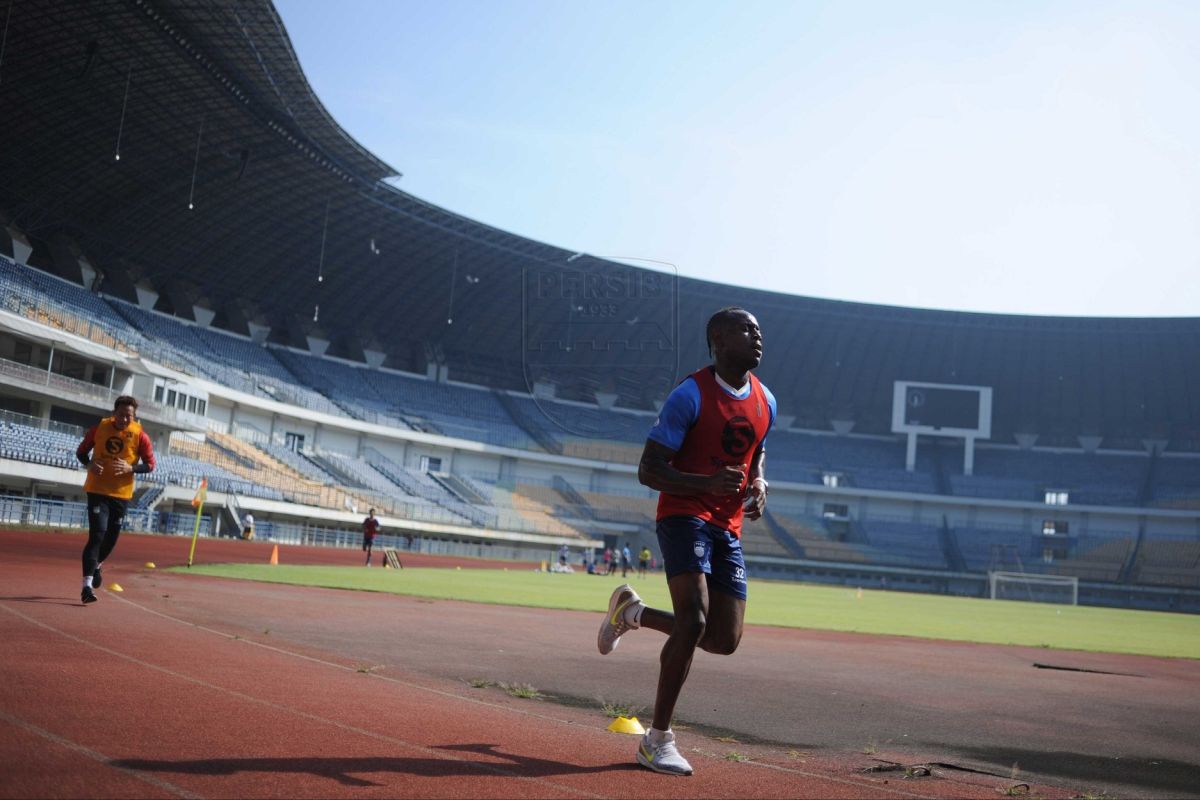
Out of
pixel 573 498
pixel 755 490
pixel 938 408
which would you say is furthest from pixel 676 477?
pixel 938 408

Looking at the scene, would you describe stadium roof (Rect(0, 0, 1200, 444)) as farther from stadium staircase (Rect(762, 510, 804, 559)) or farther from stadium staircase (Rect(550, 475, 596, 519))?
stadium staircase (Rect(762, 510, 804, 559))

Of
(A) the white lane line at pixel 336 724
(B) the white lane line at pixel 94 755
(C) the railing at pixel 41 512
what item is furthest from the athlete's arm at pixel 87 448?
(C) the railing at pixel 41 512

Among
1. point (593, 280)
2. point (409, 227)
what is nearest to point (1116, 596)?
point (593, 280)

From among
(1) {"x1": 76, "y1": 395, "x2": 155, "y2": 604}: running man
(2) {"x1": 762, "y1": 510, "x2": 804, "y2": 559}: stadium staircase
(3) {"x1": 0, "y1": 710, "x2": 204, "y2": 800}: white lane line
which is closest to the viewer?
(3) {"x1": 0, "y1": 710, "x2": 204, "y2": 800}: white lane line

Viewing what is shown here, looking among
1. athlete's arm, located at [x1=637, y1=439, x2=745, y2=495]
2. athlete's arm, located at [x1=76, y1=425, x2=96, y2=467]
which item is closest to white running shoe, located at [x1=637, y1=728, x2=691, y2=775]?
athlete's arm, located at [x1=637, y1=439, x2=745, y2=495]

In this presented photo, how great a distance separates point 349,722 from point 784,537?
220ft

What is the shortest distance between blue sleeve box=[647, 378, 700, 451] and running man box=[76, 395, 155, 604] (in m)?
7.10

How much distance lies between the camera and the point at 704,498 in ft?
17.0

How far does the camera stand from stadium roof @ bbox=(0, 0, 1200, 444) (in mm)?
39531

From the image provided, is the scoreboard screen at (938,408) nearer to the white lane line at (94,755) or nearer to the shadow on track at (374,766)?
the shadow on track at (374,766)

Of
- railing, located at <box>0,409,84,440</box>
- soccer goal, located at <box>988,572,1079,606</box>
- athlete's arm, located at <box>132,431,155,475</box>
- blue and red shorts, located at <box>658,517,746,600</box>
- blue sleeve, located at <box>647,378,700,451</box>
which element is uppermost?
railing, located at <box>0,409,84,440</box>

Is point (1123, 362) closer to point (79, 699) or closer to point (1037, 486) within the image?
point (1037, 486)

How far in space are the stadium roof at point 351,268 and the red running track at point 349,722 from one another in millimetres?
31769

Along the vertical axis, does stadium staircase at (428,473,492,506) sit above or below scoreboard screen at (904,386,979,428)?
below
